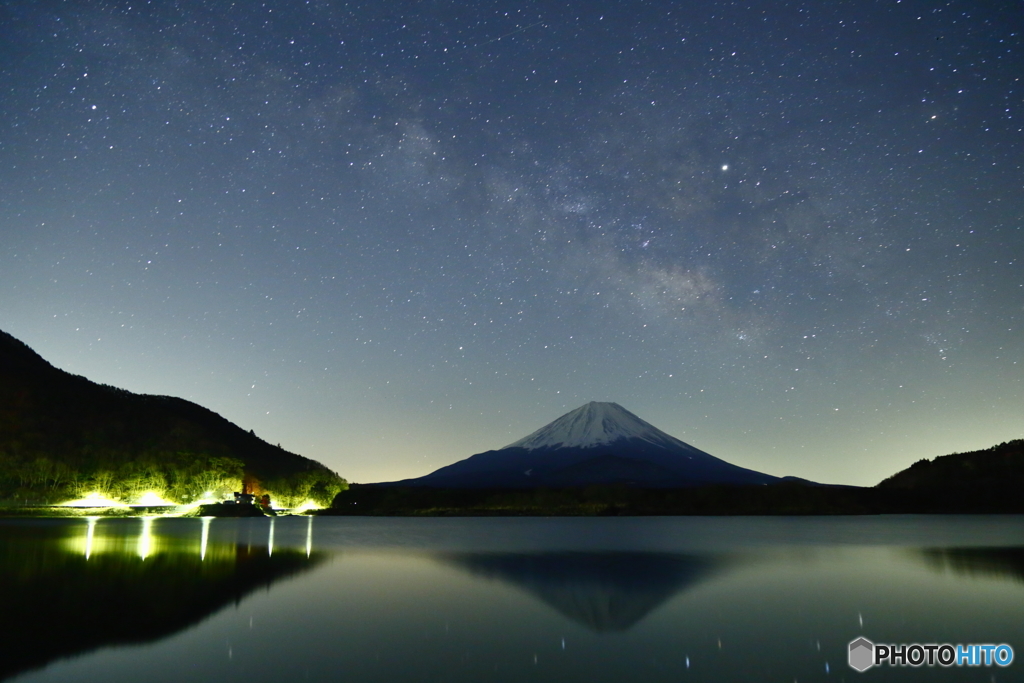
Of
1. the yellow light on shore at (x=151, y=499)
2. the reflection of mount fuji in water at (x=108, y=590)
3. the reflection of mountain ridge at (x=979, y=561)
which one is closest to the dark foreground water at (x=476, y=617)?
the reflection of mount fuji in water at (x=108, y=590)

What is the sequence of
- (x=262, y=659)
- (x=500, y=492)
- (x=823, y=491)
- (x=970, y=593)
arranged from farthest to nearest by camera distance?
(x=500, y=492)
(x=823, y=491)
(x=970, y=593)
(x=262, y=659)

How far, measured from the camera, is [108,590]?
16.6 metres

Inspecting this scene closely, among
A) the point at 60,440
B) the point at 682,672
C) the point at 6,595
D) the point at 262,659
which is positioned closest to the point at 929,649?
the point at 682,672

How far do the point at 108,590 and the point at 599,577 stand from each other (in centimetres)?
1458

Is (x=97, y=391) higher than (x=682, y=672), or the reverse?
(x=97, y=391)

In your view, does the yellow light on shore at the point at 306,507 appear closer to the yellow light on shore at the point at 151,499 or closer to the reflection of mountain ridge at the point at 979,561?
the yellow light on shore at the point at 151,499

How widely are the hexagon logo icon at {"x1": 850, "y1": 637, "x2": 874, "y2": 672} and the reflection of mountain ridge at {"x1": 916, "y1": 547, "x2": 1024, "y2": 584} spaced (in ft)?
41.9

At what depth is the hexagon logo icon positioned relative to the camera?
10.5 metres

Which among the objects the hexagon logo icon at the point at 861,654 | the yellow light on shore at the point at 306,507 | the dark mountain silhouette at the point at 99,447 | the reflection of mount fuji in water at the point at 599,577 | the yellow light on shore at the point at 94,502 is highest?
the dark mountain silhouette at the point at 99,447

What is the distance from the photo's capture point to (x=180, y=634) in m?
12.0

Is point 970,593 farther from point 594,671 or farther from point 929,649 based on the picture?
point 594,671

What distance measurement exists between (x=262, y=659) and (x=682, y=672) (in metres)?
6.59

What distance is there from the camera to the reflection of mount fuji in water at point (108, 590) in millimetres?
11172

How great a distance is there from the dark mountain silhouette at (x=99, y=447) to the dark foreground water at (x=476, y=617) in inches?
→ 2991
